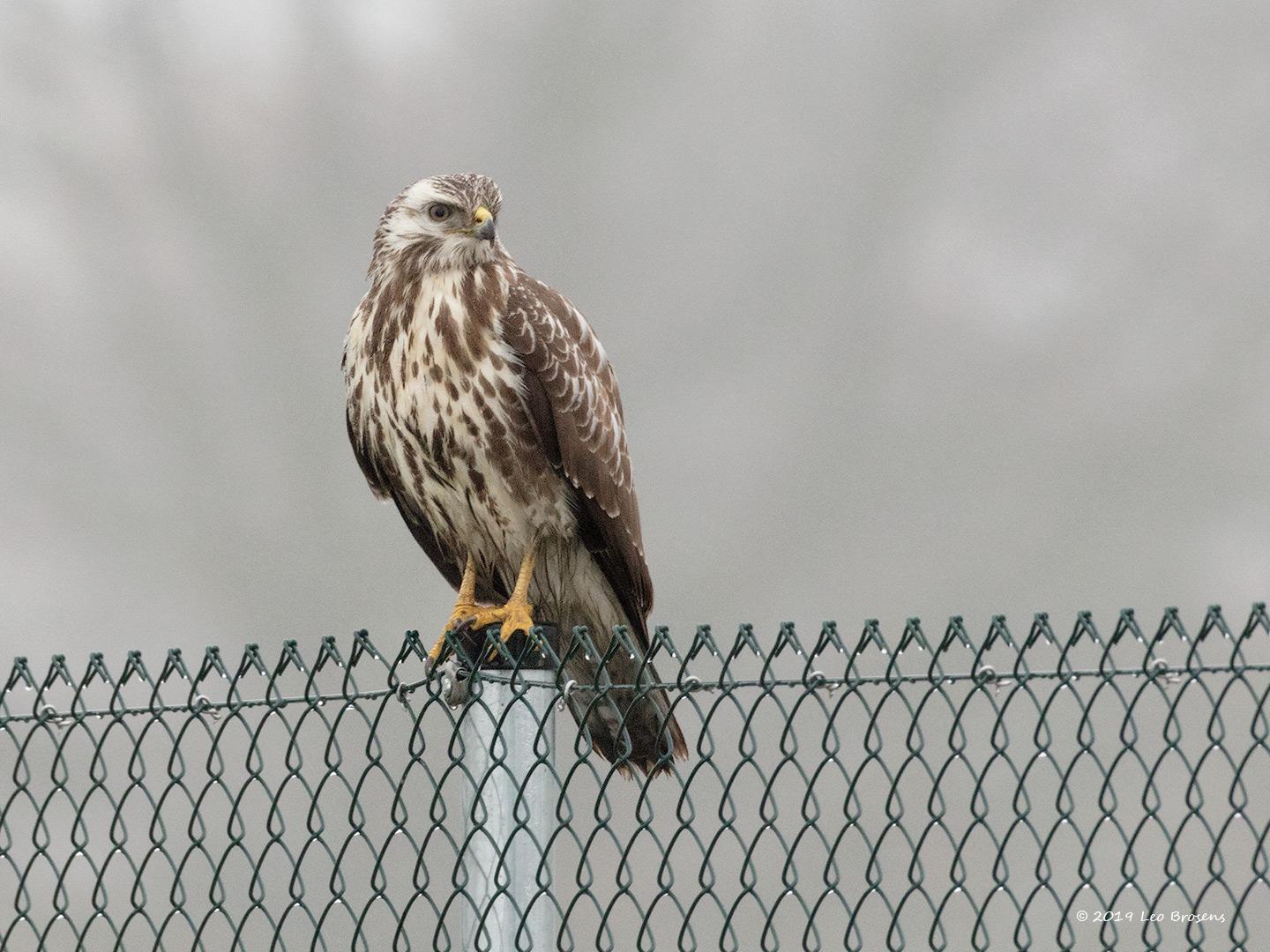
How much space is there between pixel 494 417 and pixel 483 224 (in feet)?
1.35

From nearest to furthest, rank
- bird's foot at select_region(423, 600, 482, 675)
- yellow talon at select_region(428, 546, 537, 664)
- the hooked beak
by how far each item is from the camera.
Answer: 1. bird's foot at select_region(423, 600, 482, 675)
2. yellow talon at select_region(428, 546, 537, 664)
3. the hooked beak

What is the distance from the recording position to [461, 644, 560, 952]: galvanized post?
2.34m

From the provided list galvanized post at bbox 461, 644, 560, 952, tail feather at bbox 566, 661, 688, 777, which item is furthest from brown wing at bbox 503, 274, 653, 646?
galvanized post at bbox 461, 644, 560, 952

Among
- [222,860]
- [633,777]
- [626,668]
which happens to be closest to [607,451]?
[626,668]

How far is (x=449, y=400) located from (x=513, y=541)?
36cm

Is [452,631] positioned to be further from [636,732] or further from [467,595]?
[467,595]

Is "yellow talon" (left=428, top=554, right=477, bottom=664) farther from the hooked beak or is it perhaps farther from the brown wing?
the hooked beak

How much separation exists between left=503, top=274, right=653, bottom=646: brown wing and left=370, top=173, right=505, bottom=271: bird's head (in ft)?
0.40

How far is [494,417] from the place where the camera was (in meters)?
3.43

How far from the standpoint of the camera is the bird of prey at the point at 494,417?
3439mm

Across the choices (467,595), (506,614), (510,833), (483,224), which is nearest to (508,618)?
(506,614)

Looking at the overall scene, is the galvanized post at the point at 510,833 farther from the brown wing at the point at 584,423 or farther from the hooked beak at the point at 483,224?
the hooked beak at the point at 483,224

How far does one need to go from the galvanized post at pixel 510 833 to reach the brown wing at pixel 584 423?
1.15m

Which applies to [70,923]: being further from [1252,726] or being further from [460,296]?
[1252,726]
